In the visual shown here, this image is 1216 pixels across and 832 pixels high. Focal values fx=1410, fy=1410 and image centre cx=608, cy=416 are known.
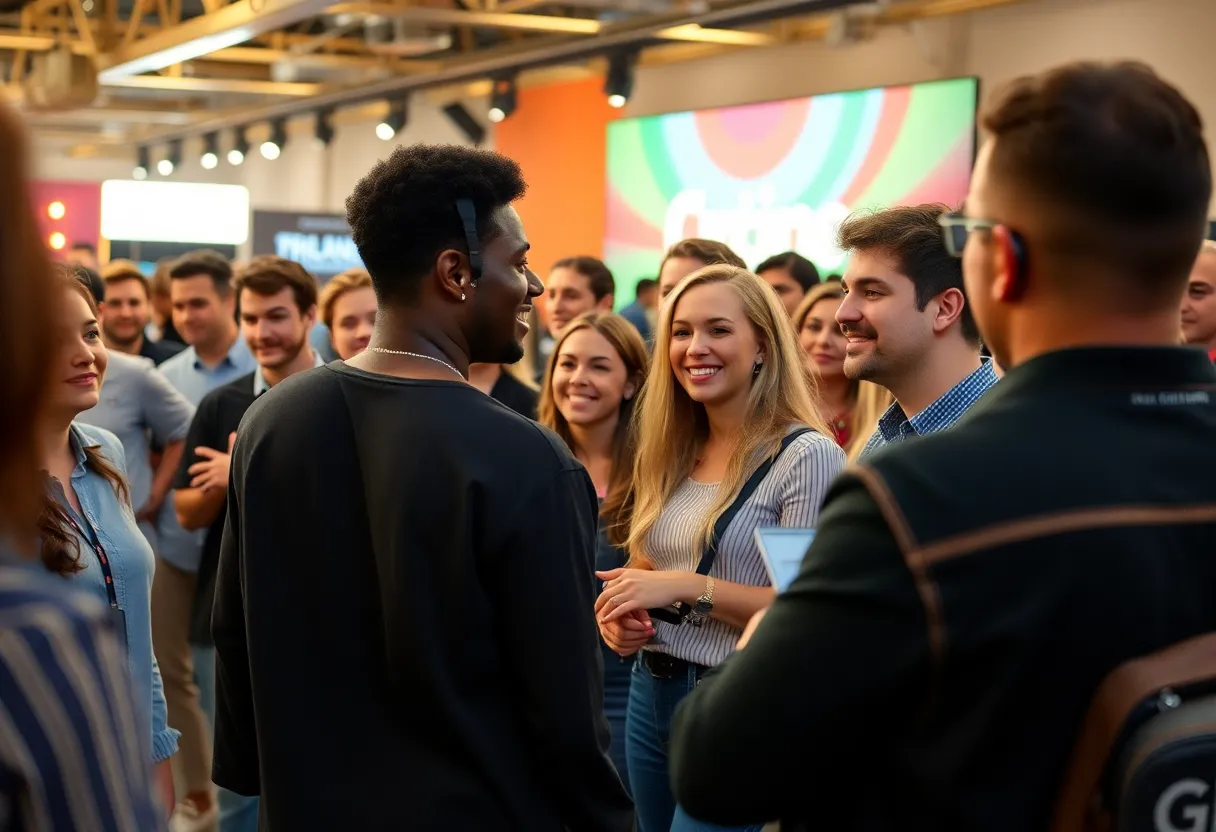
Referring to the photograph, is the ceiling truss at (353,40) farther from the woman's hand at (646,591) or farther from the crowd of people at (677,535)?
the woman's hand at (646,591)

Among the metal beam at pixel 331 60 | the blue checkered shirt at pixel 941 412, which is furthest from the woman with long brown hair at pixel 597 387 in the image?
the metal beam at pixel 331 60

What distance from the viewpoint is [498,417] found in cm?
191

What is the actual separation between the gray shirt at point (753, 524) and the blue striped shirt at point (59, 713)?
192cm

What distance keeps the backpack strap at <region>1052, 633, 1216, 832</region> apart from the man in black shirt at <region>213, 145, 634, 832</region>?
824 mm

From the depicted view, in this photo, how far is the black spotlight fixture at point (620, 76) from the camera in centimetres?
1015

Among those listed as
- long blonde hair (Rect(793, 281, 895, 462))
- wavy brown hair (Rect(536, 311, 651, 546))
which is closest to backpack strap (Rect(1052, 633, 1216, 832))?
wavy brown hair (Rect(536, 311, 651, 546))

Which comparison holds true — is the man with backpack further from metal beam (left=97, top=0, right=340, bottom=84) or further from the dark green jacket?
metal beam (left=97, top=0, right=340, bottom=84)

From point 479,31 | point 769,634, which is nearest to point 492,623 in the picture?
point 769,634

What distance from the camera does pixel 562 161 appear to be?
1355 cm

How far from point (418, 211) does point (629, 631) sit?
114 cm

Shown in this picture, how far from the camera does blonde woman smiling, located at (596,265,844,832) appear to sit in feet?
9.27

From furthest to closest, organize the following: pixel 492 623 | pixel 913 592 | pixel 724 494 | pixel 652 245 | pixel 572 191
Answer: pixel 572 191 → pixel 652 245 → pixel 724 494 → pixel 492 623 → pixel 913 592

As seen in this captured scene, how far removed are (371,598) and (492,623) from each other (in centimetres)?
18

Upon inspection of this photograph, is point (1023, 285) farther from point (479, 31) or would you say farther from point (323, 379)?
point (479, 31)
